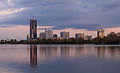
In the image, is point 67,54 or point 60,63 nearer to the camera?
point 60,63

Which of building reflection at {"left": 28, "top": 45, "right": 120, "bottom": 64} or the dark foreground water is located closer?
the dark foreground water

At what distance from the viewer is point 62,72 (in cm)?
2008

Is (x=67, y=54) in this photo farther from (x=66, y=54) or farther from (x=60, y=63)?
(x=60, y=63)

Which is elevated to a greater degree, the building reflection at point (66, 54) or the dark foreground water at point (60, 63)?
the dark foreground water at point (60, 63)

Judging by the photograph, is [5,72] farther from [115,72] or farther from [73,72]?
[115,72]

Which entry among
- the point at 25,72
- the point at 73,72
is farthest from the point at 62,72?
the point at 25,72

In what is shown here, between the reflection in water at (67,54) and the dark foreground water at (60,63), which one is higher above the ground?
the dark foreground water at (60,63)

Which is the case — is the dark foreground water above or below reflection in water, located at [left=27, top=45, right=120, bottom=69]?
above

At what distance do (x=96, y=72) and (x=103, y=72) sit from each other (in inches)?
30.7

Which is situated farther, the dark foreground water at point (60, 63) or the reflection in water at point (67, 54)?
the reflection in water at point (67, 54)

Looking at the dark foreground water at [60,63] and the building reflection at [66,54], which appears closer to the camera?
the dark foreground water at [60,63]

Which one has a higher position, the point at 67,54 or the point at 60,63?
the point at 60,63

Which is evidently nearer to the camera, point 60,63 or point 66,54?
point 60,63

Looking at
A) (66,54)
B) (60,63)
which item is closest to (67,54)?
(66,54)
